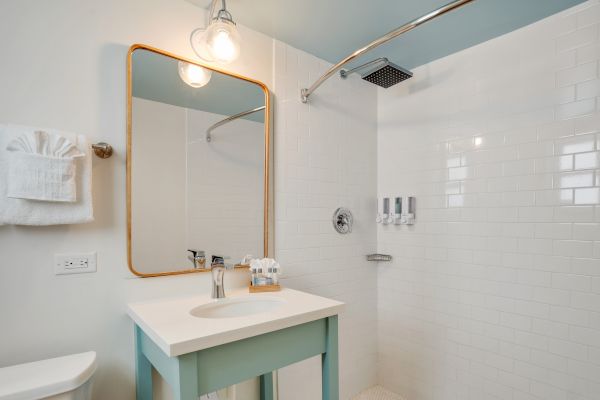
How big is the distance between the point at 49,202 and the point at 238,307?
0.89 m

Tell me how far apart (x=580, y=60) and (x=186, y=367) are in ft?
7.55

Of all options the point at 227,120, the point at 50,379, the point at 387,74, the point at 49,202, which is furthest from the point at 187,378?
the point at 387,74

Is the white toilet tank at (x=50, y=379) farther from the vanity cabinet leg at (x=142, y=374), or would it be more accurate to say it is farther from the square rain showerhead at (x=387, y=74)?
the square rain showerhead at (x=387, y=74)

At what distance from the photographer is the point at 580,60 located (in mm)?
1649

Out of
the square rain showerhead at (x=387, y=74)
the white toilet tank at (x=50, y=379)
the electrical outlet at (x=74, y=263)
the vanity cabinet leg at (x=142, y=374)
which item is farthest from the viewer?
the square rain showerhead at (x=387, y=74)

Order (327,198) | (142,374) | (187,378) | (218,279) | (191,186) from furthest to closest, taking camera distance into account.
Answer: (327,198) < (191,186) < (218,279) < (142,374) < (187,378)

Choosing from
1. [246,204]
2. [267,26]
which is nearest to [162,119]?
[246,204]

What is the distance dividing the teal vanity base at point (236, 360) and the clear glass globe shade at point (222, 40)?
128 centimetres

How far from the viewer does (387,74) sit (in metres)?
1.86

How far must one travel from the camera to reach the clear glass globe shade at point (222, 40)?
4.79 feet

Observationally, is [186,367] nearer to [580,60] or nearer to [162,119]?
[162,119]

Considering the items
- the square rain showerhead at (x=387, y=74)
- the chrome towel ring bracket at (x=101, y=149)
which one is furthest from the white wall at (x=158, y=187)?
the square rain showerhead at (x=387, y=74)

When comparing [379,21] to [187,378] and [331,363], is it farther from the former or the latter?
[187,378]

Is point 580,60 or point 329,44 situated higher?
point 329,44
